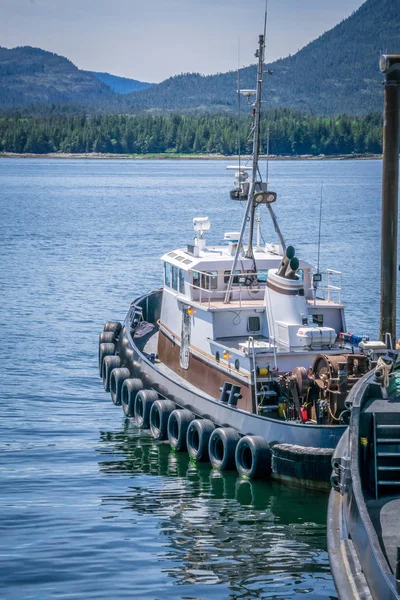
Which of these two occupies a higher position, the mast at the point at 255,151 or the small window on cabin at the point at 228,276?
the mast at the point at 255,151

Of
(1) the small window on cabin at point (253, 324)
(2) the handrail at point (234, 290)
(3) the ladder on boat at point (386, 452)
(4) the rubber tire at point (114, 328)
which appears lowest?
(4) the rubber tire at point (114, 328)

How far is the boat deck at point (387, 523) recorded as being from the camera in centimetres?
1117

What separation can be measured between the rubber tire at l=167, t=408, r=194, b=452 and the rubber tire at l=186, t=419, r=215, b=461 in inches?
10.0

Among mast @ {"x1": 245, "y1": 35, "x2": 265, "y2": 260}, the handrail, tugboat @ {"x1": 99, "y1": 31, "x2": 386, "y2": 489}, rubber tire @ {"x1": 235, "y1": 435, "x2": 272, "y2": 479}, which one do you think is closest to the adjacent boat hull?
tugboat @ {"x1": 99, "y1": 31, "x2": 386, "y2": 489}

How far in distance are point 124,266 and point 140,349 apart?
26.5m

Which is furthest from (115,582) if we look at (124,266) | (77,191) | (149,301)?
(77,191)

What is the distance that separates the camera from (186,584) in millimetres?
14898

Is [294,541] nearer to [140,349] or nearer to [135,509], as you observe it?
[135,509]

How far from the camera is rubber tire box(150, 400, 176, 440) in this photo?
2194 centimetres

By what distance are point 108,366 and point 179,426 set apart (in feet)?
21.4

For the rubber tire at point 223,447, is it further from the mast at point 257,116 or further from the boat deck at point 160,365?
the mast at point 257,116

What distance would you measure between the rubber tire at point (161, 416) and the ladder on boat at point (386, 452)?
844 cm

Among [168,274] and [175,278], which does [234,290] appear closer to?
[175,278]

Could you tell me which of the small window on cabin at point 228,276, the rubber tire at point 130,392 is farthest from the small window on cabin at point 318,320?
the rubber tire at point 130,392
